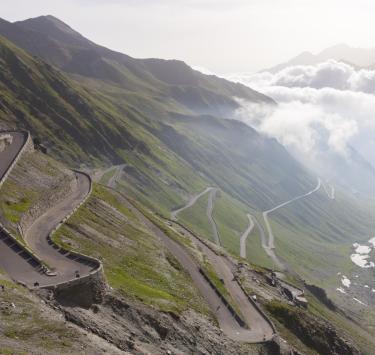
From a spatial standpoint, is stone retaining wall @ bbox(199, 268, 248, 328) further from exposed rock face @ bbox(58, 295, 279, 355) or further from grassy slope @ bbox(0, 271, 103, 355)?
grassy slope @ bbox(0, 271, 103, 355)

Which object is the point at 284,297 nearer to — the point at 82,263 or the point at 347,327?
the point at 347,327

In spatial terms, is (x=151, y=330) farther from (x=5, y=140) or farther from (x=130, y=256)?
(x=5, y=140)

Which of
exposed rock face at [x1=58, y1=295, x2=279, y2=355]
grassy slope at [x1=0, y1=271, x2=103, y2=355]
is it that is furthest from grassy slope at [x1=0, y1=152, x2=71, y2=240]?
grassy slope at [x1=0, y1=271, x2=103, y2=355]

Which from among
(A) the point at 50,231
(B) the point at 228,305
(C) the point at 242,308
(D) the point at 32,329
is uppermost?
(D) the point at 32,329

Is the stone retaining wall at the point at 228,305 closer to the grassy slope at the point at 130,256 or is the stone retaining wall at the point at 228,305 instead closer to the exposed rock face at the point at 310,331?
the grassy slope at the point at 130,256

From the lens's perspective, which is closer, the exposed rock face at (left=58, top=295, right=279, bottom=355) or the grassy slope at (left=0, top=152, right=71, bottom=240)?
the exposed rock face at (left=58, top=295, right=279, bottom=355)

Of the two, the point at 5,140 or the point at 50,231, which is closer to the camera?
the point at 50,231

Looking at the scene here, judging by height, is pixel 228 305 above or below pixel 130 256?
above

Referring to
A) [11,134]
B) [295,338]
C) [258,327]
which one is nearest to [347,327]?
[295,338]

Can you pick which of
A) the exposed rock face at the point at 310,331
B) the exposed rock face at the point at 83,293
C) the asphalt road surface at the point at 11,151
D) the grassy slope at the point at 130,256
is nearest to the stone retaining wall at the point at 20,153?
the asphalt road surface at the point at 11,151

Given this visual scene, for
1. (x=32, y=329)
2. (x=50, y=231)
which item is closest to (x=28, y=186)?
(x=50, y=231)

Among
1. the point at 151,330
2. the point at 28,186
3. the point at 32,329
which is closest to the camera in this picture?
the point at 32,329
